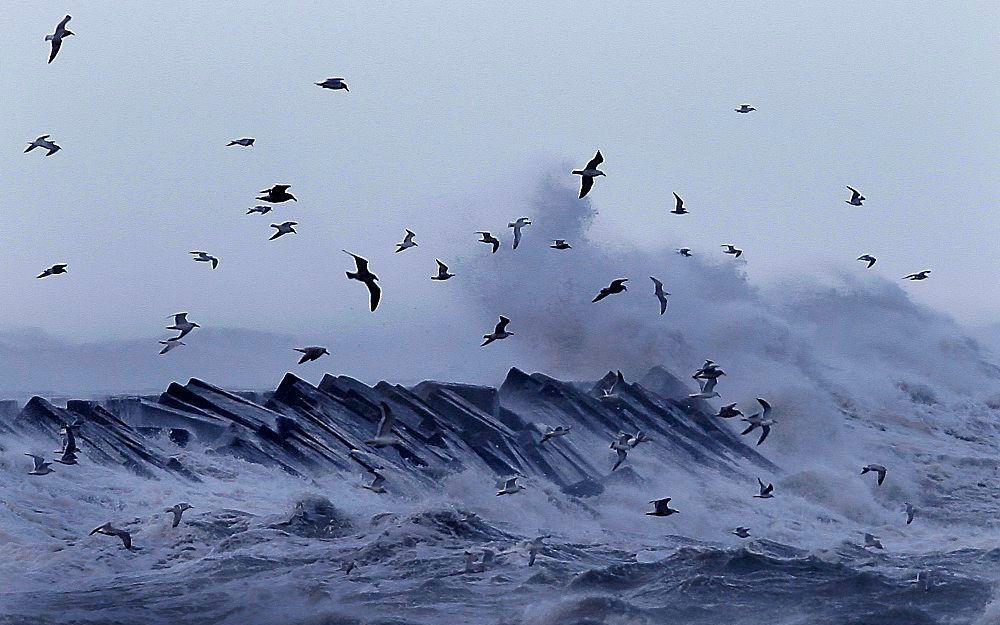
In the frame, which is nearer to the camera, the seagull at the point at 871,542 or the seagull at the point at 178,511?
the seagull at the point at 178,511

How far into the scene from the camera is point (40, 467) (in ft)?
66.9

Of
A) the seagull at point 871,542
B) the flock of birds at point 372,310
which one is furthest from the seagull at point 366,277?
the seagull at point 871,542

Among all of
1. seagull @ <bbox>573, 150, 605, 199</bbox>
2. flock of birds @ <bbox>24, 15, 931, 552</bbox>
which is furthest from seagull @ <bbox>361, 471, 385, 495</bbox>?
seagull @ <bbox>573, 150, 605, 199</bbox>

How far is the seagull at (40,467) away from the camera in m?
20.2

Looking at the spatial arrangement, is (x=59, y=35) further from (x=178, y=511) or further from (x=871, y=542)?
(x=871, y=542)

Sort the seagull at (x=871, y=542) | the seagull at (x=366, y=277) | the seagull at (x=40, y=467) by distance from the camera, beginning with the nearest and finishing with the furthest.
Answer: the seagull at (x=366, y=277), the seagull at (x=40, y=467), the seagull at (x=871, y=542)

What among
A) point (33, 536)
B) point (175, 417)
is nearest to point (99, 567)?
point (33, 536)

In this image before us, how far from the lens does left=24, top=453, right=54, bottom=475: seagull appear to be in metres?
20.2

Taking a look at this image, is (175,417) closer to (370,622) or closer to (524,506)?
(524,506)

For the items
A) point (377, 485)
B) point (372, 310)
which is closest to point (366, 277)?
point (372, 310)

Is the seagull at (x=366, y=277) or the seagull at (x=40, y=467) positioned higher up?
the seagull at (x=366, y=277)

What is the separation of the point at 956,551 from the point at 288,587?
A: 40.1 ft

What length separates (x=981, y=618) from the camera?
56.4 feet

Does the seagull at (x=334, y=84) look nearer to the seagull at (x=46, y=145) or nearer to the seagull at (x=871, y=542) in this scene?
the seagull at (x=46, y=145)
